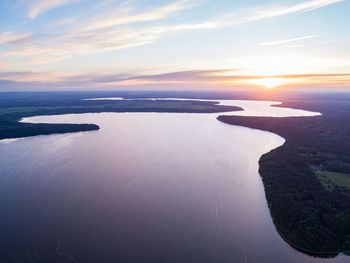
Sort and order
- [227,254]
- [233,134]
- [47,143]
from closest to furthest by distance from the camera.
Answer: [227,254] < [47,143] < [233,134]

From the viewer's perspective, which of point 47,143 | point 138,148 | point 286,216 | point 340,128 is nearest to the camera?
point 286,216

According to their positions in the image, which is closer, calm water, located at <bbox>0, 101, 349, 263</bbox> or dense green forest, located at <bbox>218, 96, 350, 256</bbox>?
calm water, located at <bbox>0, 101, 349, 263</bbox>

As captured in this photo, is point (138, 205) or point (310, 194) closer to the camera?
point (138, 205)

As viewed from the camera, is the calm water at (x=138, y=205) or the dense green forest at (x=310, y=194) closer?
the calm water at (x=138, y=205)

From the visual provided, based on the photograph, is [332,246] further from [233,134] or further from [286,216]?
[233,134]

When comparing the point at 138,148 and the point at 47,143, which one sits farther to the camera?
the point at 47,143

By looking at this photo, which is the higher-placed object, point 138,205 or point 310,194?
point 138,205

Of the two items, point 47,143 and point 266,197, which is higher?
point 47,143

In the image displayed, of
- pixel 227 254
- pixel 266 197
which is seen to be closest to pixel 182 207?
pixel 227 254
